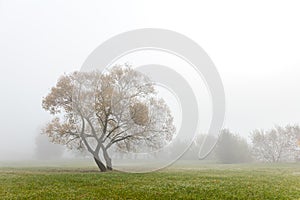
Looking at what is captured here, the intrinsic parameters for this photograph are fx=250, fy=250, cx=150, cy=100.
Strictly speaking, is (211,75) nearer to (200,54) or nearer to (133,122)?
(200,54)

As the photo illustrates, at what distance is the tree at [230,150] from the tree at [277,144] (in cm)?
1147

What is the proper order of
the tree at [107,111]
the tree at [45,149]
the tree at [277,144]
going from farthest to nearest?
the tree at [45,149] → the tree at [277,144] → the tree at [107,111]

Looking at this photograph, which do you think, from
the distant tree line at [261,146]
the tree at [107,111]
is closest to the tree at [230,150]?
the distant tree line at [261,146]

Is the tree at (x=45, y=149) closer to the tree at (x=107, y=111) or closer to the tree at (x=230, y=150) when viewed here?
the tree at (x=230, y=150)

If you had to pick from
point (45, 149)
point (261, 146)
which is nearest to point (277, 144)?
point (261, 146)

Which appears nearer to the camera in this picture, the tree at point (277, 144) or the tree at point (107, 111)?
the tree at point (107, 111)

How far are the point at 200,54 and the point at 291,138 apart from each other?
75.7m

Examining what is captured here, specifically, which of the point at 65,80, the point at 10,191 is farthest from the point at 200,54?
the point at 10,191

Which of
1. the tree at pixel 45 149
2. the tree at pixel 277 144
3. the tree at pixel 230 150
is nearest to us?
the tree at pixel 230 150

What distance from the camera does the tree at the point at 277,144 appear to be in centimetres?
9594

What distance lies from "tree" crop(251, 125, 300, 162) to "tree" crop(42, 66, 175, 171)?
71924 mm

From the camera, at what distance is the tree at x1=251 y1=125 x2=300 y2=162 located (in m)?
95.9

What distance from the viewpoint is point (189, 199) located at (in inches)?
667

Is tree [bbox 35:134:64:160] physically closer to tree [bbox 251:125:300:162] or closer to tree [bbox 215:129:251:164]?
tree [bbox 215:129:251:164]
